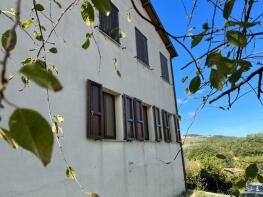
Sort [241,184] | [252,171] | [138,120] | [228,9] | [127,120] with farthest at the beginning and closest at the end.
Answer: [138,120]
[127,120]
[241,184]
[252,171]
[228,9]

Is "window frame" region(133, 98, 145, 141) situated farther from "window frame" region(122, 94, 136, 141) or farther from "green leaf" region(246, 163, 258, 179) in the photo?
"green leaf" region(246, 163, 258, 179)

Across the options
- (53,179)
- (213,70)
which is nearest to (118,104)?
(53,179)

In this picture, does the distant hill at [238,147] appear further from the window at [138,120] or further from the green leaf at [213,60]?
the window at [138,120]

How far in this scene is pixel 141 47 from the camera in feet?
33.2

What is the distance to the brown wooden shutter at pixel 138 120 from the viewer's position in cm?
807

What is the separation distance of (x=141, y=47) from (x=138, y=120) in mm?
3273

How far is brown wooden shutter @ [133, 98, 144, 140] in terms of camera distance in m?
8.07

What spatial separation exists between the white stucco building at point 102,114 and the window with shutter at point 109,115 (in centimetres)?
3

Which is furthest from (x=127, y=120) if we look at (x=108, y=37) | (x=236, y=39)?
(x=236, y=39)

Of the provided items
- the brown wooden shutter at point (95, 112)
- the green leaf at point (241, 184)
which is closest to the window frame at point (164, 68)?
the brown wooden shutter at point (95, 112)

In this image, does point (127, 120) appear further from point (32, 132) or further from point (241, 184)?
point (32, 132)

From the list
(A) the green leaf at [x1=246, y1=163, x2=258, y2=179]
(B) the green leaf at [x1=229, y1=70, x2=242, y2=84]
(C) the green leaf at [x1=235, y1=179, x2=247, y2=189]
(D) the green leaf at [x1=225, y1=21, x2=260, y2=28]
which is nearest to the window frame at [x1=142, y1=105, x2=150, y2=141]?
(C) the green leaf at [x1=235, y1=179, x2=247, y2=189]

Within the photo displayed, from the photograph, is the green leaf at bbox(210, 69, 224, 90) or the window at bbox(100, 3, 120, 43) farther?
the window at bbox(100, 3, 120, 43)

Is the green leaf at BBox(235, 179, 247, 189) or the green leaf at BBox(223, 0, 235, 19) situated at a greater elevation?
the green leaf at BBox(223, 0, 235, 19)
